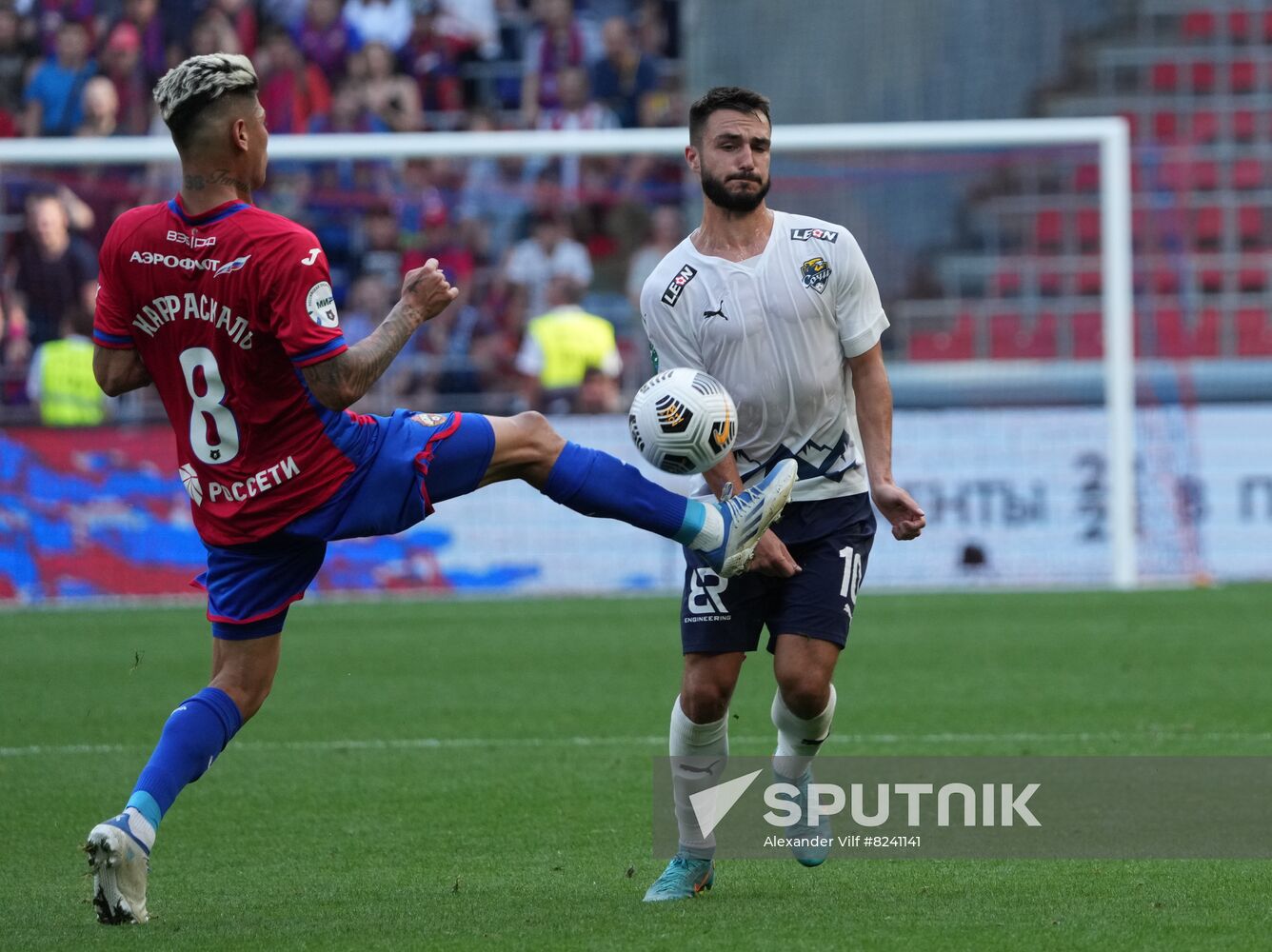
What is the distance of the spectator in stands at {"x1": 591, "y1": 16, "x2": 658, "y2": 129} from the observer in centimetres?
1948

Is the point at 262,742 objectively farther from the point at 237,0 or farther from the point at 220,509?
the point at 237,0

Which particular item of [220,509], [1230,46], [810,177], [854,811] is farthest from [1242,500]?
[220,509]

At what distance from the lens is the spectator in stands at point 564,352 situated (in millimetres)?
15500

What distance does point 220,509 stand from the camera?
509cm

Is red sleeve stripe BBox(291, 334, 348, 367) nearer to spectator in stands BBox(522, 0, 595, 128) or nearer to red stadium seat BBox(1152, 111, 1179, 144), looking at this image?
spectator in stands BBox(522, 0, 595, 128)

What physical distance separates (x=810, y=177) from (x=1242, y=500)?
4.38 meters

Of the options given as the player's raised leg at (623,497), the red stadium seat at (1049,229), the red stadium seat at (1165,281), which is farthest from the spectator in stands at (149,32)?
the player's raised leg at (623,497)

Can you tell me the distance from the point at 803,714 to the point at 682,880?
608mm

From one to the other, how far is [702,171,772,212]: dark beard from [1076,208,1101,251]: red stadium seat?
1185cm

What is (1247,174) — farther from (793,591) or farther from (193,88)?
(193,88)

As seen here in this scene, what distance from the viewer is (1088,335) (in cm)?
1612

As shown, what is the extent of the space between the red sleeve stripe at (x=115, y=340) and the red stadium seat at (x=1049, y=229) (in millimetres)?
13048

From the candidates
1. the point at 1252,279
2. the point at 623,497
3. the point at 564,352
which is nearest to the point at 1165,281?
the point at 1252,279

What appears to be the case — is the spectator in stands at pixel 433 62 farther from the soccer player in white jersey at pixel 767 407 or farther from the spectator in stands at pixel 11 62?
the soccer player in white jersey at pixel 767 407
